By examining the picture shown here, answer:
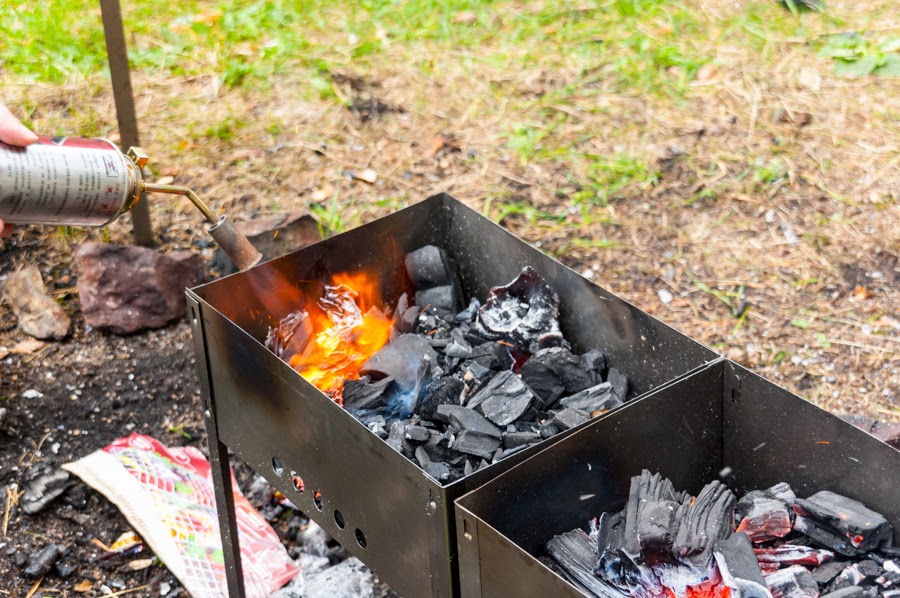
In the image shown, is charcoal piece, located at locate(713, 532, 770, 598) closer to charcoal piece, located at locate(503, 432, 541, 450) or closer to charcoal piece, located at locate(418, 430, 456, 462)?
charcoal piece, located at locate(503, 432, 541, 450)

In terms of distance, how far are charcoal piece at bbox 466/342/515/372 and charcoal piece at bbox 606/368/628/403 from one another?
235 mm

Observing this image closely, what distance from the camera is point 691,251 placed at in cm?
370

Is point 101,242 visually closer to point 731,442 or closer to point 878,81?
point 731,442

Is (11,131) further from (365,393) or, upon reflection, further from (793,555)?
(793,555)

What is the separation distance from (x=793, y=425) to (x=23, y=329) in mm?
2779

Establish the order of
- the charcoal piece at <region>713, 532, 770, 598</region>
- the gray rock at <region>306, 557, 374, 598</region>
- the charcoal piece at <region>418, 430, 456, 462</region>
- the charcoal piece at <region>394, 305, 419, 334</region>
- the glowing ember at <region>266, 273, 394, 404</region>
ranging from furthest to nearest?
the gray rock at <region>306, 557, 374, 598</region> → the charcoal piece at <region>394, 305, 419, 334</region> → the glowing ember at <region>266, 273, 394, 404</region> → the charcoal piece at <region>418, 430, 456, 462</region> → the charcoal piece at <region>713, 532, 770, 598</region>

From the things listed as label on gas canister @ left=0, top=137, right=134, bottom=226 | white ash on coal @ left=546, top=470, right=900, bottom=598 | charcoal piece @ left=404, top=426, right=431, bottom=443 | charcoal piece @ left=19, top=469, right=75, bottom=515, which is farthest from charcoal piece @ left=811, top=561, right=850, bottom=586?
charcoal piece @ left=19, top=469, right=75, bottom=515

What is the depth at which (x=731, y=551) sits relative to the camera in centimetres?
164

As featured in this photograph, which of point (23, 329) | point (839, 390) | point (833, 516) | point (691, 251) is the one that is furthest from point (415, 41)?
point (833, 516)

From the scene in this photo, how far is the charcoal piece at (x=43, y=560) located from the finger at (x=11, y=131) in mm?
1273

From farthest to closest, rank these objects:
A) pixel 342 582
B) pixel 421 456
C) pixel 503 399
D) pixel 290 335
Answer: pixel 342 582 → pixel 290 335 → pixel 503 399 → pixel 421 456

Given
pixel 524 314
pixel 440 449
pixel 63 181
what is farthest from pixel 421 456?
pixel 63 181

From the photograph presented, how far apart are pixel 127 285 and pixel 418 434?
6.32ft

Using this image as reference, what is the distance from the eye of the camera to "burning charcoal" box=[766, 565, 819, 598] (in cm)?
158
